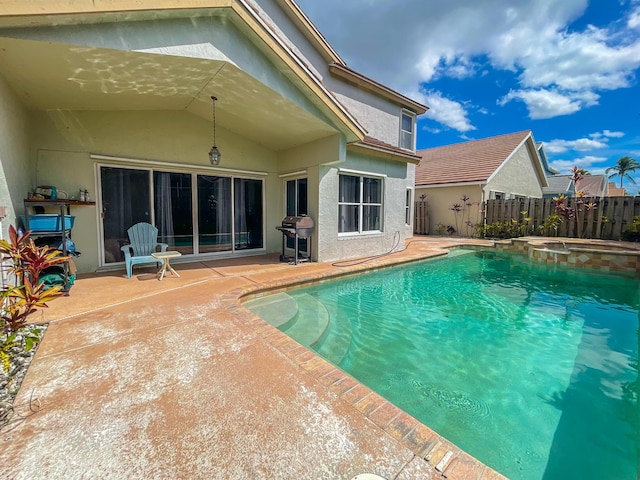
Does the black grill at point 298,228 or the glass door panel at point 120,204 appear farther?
the black grill at point 298,228

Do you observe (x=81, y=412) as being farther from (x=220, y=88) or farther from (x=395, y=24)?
(x=395, y=24)

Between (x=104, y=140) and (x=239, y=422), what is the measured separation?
7172mm

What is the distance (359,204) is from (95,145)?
23.4 feet

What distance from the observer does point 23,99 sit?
511cm

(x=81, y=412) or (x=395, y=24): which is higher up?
(x=395, y=24)

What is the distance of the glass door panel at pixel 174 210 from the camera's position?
24.2 ft

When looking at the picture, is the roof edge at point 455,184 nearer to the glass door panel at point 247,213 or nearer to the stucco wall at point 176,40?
the glass door panel at point 247,213

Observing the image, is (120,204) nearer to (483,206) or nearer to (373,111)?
(373,111)

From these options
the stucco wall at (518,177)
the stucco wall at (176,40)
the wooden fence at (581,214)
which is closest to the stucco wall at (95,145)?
the stucco wall at (176,40)

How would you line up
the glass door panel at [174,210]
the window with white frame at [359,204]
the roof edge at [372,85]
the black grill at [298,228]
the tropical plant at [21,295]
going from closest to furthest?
the tropical plant at [21,295] < the glass door panel at [174,210] < the black grill at [298,228] < the window with white frame at [359,204] < the roof edge at [372,85]

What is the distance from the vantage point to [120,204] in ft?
22.5

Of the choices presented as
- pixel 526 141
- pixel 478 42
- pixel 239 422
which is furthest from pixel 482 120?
pixel 239 422

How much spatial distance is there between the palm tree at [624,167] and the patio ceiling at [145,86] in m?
64.7

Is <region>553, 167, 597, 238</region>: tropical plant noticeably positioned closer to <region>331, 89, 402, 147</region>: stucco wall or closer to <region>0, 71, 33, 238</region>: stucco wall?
<region>331, 89, 402, 147</region>: stucco wall
